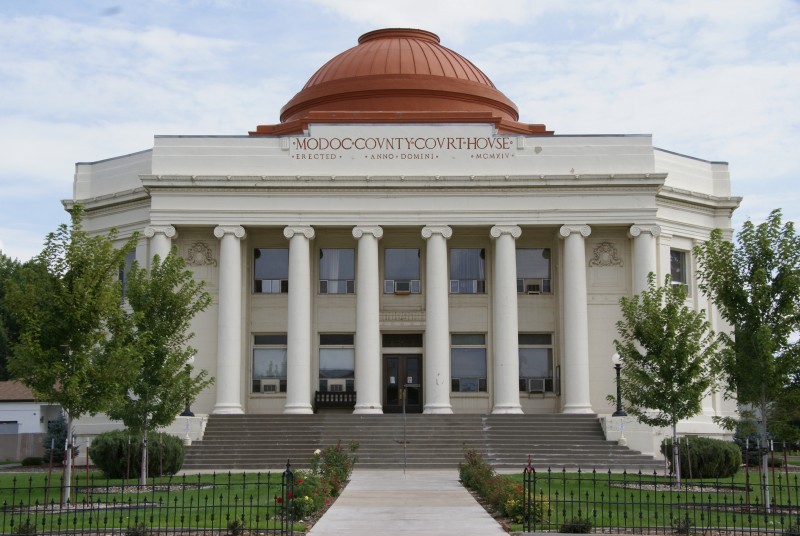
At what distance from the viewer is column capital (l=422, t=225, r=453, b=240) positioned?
42156 millimetres

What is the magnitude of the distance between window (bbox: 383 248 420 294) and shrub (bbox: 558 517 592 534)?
26126mm

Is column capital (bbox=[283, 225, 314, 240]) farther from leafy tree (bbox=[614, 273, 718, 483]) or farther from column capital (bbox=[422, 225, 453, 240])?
leafy tree (bbox=[614, 273, 718, 483])

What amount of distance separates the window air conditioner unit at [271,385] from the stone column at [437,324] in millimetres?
6374

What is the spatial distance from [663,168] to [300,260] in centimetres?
1631

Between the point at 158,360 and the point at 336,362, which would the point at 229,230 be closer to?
the point at 336,362

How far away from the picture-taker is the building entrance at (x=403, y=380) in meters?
44.3

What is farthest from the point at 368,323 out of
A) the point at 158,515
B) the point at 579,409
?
the point at 158,515

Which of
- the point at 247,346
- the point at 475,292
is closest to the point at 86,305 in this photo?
the point at 247,346

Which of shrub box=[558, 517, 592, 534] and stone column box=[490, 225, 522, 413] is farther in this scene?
stone column box=[490, 225, 522, 413]

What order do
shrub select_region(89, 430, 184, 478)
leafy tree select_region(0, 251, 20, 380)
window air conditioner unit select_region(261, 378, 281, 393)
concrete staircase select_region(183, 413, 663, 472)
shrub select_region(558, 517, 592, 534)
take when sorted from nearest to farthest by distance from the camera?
shrub select_region(558, 517, 592, 534) → shrub select_region(89, 430, 184, 478) → concrete staircase select_region(183, 413, 663, 472) → window air conditioner unit select_region(261, 378, 281, 393) → leafy tree select_region(0, 251, 20, 380)

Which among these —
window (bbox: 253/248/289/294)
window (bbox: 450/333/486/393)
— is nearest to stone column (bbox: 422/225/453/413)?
window (bbox: 450/333/486/393)

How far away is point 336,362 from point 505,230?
9.14 metres

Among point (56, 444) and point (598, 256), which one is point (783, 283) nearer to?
point (598, 256)

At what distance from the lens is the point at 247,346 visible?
145 feet
